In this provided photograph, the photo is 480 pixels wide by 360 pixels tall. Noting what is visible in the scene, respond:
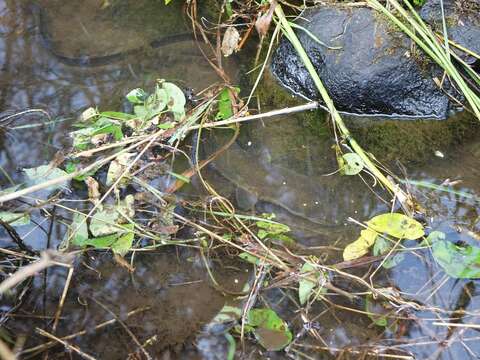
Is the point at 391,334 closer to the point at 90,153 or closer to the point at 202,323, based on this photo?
the point at 202,323

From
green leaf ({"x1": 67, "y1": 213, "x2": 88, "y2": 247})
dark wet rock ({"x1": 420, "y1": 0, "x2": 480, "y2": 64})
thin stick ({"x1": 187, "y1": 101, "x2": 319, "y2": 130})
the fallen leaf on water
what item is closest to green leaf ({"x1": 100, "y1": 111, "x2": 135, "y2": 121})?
thin stick ({"x1": 187, "y1": 101, "x2": 319, "y2": 130})

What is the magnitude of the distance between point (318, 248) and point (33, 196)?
1213mm

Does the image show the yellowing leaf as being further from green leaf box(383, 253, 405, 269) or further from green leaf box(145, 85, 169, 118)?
green leaf box(145, 85, 169, 118)

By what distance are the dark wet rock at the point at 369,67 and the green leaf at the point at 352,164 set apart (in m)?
0.36

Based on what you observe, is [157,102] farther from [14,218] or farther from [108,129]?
[14,218]

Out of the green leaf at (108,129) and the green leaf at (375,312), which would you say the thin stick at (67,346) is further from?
the green leaf at (375,312)

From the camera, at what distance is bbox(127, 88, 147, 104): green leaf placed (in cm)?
245

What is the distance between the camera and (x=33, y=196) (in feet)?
7.24

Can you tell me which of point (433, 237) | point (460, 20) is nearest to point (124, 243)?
point (433, 237)

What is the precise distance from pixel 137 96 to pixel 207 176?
0.52 metres

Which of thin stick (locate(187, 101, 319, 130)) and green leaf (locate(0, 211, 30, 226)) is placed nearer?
green leaf (locate(0, 211, 30, 226))

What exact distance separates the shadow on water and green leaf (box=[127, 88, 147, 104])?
19 centimetres

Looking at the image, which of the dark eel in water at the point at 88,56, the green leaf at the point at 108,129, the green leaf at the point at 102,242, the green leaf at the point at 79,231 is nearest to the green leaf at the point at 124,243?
the green leaf at the point at 102,242

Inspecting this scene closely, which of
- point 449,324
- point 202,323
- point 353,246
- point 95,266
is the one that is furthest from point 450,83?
point 95,266
